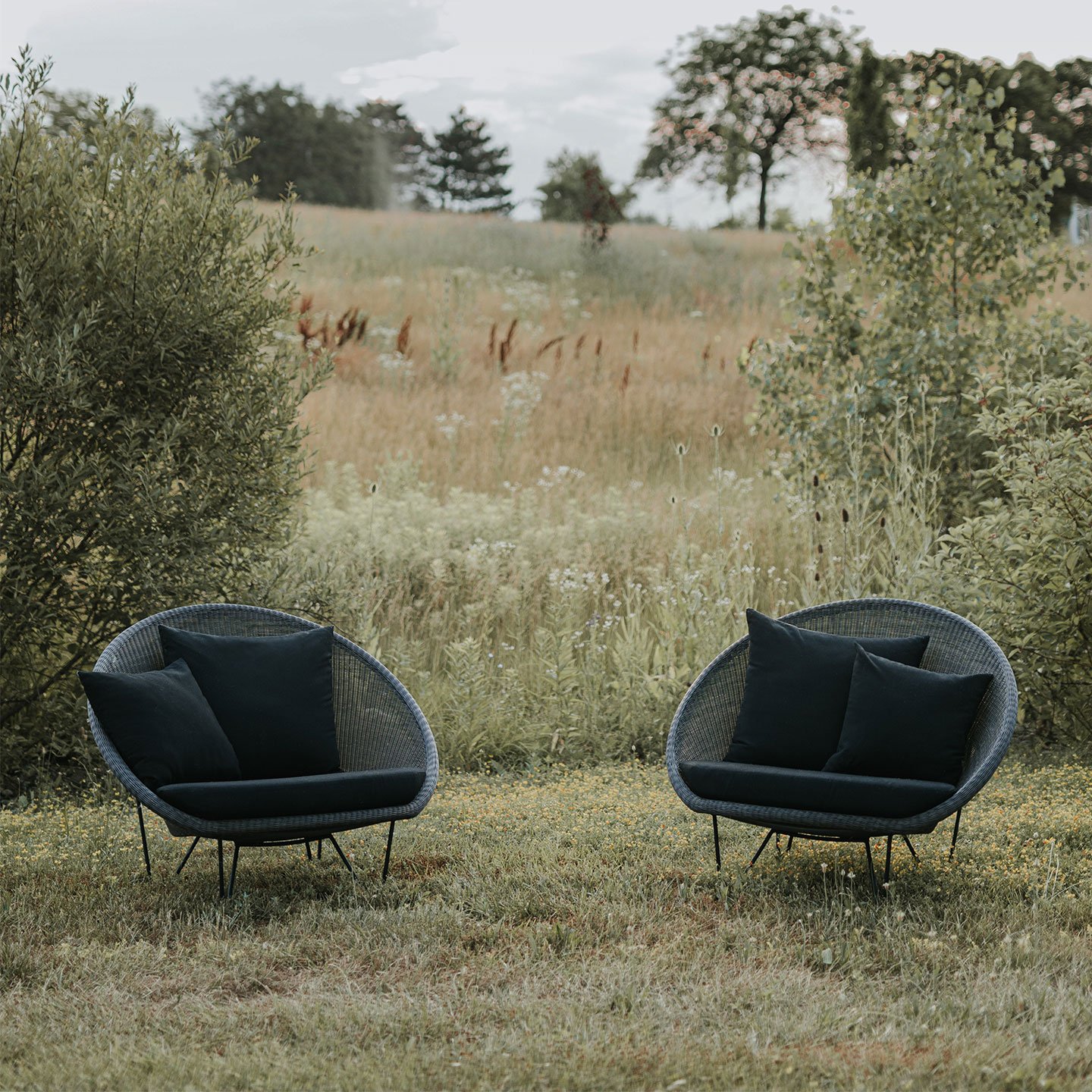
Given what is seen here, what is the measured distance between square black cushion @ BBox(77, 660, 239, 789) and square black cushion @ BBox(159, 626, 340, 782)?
140mm

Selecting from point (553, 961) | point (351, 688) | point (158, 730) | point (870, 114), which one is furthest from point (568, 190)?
point (553, 961)

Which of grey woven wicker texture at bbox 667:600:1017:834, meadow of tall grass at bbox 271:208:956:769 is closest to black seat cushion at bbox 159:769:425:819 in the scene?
grey woven wicker texture at bbox 667:600:1017:834

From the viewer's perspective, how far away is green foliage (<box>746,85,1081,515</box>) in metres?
7.39

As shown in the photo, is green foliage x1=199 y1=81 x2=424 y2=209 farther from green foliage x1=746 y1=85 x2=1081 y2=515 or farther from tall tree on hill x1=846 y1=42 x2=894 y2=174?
green foliage x1=746 y1=85 x2=1081 y2=515

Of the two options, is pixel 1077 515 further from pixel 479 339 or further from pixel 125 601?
pixel 479 339

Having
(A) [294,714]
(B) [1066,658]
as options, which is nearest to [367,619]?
(A) [294,714]

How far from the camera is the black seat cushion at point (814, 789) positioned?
11.5ft

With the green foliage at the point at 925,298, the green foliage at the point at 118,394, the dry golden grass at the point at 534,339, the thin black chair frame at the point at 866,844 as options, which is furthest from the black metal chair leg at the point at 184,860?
the green foliage at the point at 925,298

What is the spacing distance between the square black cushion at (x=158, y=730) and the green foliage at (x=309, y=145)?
100ft

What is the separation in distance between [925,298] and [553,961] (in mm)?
5865

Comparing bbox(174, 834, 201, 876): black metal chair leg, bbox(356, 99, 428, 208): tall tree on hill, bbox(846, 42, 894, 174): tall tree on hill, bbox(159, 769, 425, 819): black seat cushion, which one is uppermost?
bbox(356, 99, 428, 208): tall tree on hill

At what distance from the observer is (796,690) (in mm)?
4078

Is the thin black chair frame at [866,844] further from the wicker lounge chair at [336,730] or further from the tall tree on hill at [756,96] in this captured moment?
the tall tree on hill at [756,96]

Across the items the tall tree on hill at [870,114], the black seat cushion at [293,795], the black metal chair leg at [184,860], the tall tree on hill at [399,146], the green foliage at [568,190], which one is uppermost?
the tall tree on hill at [399,146]
